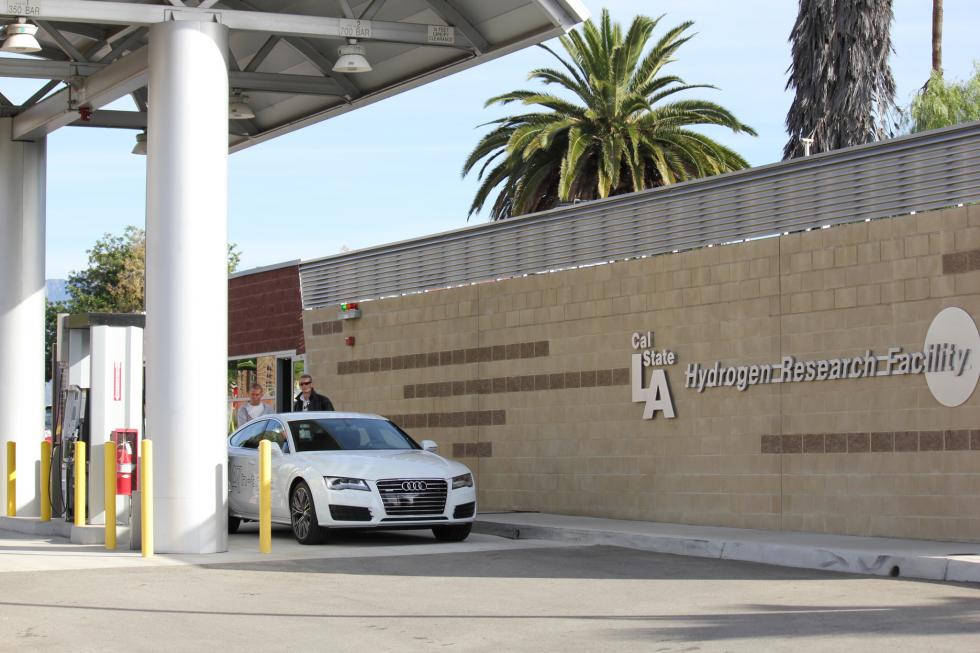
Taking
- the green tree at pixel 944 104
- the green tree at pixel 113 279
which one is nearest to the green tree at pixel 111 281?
the green tree at pixel 113 279

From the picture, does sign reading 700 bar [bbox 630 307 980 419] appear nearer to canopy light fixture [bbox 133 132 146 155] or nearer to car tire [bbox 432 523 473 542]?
car tire [bbox 432 523 473 542]

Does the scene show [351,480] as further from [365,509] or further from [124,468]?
[124,468]

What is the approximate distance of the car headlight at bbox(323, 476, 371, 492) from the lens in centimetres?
1498

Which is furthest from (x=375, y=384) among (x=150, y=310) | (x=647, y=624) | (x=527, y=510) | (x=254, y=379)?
(x=647, y=624)

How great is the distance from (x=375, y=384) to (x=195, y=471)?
8919mm

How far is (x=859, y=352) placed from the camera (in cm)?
1516

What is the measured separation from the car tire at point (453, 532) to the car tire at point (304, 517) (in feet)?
4.62

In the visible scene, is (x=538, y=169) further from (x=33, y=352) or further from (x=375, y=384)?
(x=33, y=352)

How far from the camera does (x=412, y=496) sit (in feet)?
49.6

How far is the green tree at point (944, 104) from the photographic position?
43.0m

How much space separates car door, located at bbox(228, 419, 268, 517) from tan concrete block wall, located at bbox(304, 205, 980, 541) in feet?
14.1

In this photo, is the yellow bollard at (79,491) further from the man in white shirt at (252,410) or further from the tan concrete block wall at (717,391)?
the tan concrete block wall at (717,391)

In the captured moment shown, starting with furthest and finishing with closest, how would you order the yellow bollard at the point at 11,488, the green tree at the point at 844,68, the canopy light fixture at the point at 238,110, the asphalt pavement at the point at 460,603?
the green tree at the point at 844,68 < the yellow bollard at the point at 11,488 < the canopy light fixture at the point at 238,110 < the asphalt pavement at the point at 460,603

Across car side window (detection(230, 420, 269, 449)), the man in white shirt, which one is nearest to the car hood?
car side window (detection(230, 420, 269, 449))
